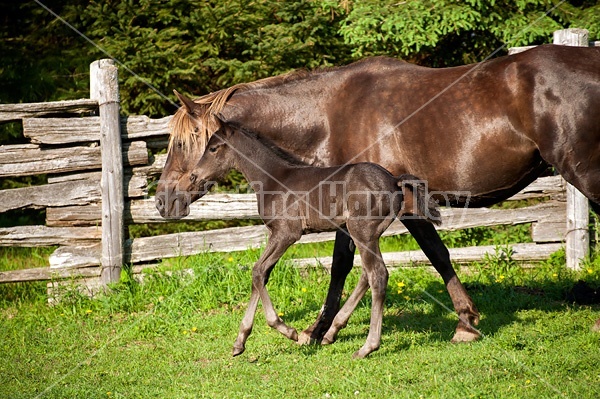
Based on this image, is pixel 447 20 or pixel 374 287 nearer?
pixel 374 287

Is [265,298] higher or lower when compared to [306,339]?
higher

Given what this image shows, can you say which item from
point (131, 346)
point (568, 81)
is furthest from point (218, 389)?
point (568, 81)

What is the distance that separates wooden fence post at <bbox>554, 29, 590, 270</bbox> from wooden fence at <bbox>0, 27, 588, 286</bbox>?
0.04 meters

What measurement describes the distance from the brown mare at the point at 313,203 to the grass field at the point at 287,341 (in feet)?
1.27

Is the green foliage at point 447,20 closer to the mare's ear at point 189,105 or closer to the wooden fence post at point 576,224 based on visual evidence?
the wooden fence post at point 576,224

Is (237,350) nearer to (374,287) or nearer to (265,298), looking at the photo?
(265,298)

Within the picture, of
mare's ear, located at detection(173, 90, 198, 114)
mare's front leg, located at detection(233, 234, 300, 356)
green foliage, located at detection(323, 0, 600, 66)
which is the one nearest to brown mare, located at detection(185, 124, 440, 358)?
mare's front leg, located at detection(233, 234, 300, 356)

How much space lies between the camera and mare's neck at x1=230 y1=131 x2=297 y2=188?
587cm

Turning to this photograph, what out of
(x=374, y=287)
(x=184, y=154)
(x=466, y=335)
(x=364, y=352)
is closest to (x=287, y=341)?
(x=364, y=352)

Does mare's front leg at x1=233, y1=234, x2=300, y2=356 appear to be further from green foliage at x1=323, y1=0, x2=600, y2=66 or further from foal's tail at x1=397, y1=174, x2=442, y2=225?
green foliage at x1=323, y1=0, x2=600, y2=66

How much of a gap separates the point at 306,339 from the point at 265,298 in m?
0.82

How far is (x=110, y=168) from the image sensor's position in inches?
298

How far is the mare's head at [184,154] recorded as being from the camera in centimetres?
616

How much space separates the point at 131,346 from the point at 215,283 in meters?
1.42
